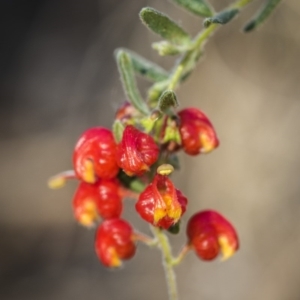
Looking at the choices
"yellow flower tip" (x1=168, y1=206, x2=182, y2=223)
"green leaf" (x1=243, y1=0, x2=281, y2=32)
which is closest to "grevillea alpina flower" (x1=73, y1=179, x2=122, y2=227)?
"yellow flower tip" (x1=168, y1=206, x2=182, y2=223)

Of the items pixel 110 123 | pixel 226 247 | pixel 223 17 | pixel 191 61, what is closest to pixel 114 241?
pixel 226 247

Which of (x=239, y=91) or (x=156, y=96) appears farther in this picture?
(x=239, y=91)

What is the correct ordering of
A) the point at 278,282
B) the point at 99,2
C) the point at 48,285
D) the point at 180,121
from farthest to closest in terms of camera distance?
the point at 99,2 → the point at 48,285 → the point at 278,282 → the point at 180,121

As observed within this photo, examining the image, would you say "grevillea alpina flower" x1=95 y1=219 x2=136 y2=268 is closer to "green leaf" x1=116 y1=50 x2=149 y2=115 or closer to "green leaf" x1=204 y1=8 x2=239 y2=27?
"green leaf" x1=116 y1=50 x2=149 y2=115

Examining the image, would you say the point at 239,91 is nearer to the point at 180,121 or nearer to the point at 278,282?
the point at 278,282

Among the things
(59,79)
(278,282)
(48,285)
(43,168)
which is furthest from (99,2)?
(278,282)

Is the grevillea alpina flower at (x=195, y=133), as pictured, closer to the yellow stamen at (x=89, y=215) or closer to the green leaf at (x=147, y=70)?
the green leaf at (x=147, y=70)

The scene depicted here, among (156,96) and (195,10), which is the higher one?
(195,10)

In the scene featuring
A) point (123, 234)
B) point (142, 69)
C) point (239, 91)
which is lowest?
point (123, 234)
